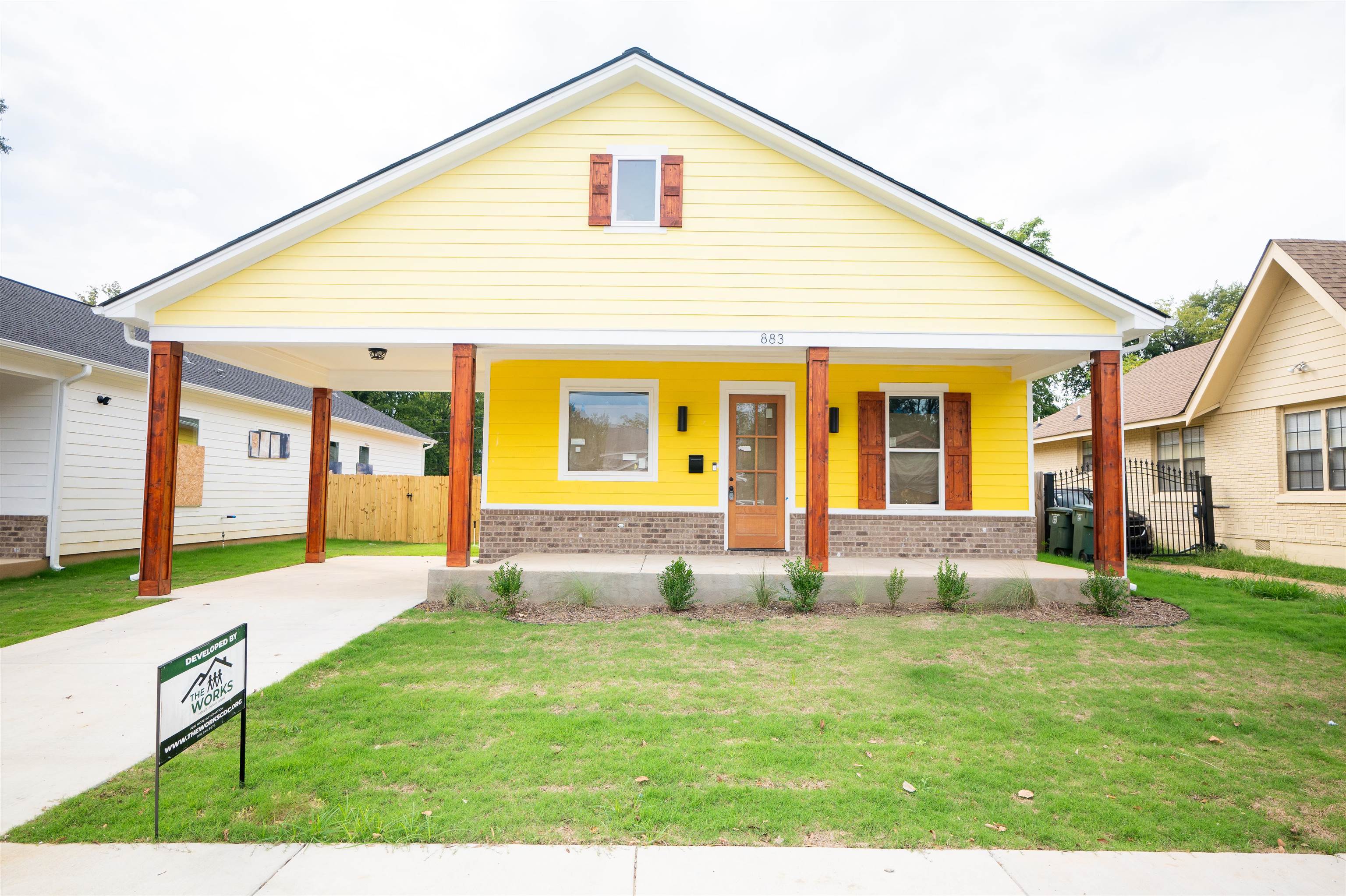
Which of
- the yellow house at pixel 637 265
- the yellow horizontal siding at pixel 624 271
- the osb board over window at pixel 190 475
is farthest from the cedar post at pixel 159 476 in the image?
the osb board over window at pixel 190 475

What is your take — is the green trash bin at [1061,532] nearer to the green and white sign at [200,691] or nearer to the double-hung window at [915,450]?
the double-hung window at [915,450]

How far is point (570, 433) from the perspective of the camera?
30.8ft

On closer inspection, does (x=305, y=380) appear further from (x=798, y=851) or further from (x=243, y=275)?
(x=798, y=851)

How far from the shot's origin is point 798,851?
2584 mm

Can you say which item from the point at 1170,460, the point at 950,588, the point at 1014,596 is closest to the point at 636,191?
the point at 950,588

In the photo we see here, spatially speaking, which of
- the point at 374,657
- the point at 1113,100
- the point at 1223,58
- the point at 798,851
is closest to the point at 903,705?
the point at 798,851

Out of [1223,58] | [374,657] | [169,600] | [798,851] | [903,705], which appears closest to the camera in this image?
[798,851]

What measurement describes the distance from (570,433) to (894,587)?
16.4ft

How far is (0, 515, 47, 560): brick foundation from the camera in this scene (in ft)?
31.6

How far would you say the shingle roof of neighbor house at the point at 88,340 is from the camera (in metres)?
9.54

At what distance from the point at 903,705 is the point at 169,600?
8119 mm

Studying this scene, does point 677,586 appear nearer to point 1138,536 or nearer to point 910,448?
point 910,448

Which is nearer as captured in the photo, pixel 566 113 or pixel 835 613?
pixel 835 613

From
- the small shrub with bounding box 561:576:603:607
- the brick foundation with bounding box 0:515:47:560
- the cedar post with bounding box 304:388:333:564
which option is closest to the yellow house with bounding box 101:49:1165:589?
the small shrub with bounding box 561:576:603:607
